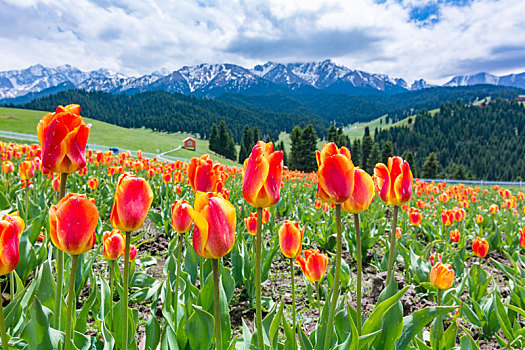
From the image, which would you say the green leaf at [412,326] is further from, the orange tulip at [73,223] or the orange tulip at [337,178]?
the orange tulip at [73,223]

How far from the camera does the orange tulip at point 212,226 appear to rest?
119 cm

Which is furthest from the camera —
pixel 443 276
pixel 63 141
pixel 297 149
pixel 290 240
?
pixel 297 149

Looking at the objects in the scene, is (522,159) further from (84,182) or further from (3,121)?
(3,121)

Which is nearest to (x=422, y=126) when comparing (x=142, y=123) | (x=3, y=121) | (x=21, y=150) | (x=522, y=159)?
(x=522, y=159)

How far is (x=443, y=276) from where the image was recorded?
258cm

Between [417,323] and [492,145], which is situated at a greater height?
[417,323]

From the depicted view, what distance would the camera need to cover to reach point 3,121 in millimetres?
67812

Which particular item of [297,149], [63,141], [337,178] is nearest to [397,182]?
[337,178]

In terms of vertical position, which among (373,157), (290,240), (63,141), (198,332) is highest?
(63,141)

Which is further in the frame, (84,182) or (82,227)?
(84,182)

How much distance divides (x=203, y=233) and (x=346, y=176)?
684mm

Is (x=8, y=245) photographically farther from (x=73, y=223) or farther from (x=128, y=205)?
(x=128, y=205)

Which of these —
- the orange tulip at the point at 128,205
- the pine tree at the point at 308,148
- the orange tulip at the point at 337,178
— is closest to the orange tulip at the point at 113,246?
the orange tulip at the point at 128,205

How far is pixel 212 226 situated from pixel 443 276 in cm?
222
